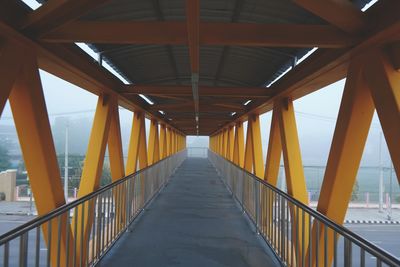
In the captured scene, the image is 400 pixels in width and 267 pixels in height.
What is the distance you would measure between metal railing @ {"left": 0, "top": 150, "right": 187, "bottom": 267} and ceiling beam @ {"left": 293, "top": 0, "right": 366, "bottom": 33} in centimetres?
272

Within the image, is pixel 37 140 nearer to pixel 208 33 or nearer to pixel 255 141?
pixel 208 33

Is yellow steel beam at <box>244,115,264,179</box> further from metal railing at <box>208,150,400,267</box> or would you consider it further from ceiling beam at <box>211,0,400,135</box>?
ceiling beam at <box>211,0,400,135</box>

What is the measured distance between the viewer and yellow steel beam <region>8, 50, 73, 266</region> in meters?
3.42

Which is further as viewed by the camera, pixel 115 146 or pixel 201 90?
pixel 201 90

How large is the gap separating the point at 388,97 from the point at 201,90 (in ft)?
16.2

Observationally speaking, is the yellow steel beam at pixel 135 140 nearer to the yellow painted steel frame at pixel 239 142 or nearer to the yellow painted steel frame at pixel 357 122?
the yellow painted steel frame at pixel 239 142

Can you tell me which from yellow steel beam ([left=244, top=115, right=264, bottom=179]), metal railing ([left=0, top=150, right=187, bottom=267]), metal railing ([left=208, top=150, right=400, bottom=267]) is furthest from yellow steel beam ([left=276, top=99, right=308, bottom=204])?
yellow steel beam ([left=244, top=115, right=264, bottom=179])

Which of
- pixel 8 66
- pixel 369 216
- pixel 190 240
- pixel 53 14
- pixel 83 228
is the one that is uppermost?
pixel 53 14

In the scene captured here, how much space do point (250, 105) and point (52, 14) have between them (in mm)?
7597

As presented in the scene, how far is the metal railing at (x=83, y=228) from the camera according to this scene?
2454 millimetres

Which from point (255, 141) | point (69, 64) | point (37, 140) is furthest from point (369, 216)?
point (37, 140)

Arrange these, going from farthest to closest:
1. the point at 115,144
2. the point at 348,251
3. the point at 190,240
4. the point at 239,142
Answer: the point at 239,142 < the point at 115,144 < the point at 190,240 < the point at 348,251

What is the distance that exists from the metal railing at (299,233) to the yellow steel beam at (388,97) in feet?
2.71

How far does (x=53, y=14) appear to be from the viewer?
118 inches
